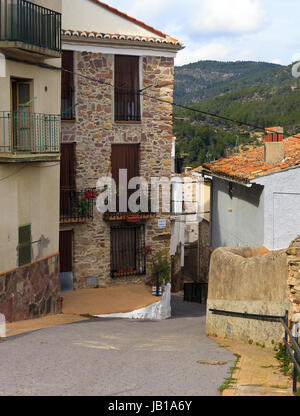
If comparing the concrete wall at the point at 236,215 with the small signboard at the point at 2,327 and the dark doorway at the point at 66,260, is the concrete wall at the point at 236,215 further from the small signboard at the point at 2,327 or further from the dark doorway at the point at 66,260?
the small signboard at the point at 2,327

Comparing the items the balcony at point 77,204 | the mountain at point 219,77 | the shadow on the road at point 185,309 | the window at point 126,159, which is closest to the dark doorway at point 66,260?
the balcony at point 77,204

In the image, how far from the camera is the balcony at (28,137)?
14.8 m

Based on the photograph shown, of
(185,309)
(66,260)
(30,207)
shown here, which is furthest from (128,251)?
(30,207)

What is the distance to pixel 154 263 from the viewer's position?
2255 cm

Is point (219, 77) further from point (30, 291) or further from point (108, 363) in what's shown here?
point (108, 363)

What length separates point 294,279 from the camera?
10297 millimetres

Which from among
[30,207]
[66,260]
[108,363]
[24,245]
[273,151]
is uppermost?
[273,151]

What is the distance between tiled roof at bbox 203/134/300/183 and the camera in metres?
17.9

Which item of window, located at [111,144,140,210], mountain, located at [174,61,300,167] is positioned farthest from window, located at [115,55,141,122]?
mountain, located at [174,61,300,167]

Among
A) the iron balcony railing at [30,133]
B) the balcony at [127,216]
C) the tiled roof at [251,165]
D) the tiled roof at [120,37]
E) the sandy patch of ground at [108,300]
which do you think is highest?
the tiled roof at [120,37]

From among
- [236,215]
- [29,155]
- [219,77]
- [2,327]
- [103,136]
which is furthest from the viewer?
[219,77]

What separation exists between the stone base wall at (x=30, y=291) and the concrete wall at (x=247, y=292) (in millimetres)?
4941

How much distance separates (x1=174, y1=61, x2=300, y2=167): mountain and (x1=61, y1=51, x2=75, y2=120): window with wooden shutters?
19989 mm

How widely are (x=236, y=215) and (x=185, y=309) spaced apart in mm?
3961
